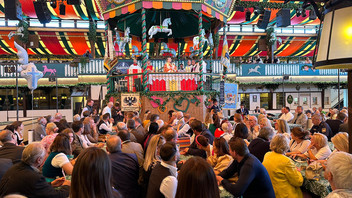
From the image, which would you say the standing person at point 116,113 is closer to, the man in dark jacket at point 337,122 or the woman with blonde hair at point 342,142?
the man in dark jacket at point 337,122

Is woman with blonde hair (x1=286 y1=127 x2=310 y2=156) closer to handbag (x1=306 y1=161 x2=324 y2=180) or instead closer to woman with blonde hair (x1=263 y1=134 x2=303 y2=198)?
handbag (x1=306 y1=161 x2=324 y2=180)

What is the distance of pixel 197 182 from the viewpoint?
1881mm

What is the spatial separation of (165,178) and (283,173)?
1473 millimetres

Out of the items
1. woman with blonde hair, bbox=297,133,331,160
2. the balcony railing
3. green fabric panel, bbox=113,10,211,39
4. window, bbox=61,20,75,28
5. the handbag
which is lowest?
the handbag

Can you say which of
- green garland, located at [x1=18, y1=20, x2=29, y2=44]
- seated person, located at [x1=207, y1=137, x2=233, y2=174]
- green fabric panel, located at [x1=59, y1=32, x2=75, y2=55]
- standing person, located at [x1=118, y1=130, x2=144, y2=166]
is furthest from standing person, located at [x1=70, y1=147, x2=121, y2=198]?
green fabric panel, located at [x1=59, y1=32, x2=75, y2=55]

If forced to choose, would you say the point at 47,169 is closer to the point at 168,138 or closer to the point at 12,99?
the point at 168,138

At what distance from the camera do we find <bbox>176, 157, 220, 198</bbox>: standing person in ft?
6.15

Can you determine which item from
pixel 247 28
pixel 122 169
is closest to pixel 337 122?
pixel 122 169

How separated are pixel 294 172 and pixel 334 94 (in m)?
20.6

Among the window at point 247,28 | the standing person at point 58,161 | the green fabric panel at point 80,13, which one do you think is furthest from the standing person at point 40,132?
the window at point 247,28

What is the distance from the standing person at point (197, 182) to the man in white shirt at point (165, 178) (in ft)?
2.38

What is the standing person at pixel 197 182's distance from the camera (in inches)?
73.8

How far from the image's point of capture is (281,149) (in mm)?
3445

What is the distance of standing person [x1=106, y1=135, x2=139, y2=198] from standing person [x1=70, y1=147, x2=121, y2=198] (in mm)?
1606
